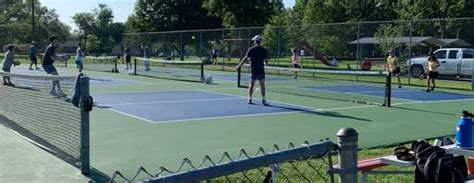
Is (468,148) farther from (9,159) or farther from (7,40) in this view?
(7,40)

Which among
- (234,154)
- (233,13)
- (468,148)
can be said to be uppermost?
(233,13)

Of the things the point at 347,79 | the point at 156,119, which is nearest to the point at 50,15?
the point at 347,79

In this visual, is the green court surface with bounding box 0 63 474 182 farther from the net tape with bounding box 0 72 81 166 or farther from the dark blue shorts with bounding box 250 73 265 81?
the dark blue shorts with bounding box 250 73 265 81

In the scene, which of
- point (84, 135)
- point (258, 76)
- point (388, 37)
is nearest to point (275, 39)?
point (388, 37)

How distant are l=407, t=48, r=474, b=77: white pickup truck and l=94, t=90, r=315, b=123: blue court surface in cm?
1287

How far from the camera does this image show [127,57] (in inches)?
1405

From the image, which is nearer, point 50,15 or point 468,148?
point 468,148

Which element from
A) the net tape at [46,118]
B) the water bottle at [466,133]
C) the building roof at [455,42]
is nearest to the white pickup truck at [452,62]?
the building roof at [455,42]

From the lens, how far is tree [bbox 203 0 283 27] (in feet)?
151

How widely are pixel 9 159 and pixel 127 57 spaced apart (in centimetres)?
2879

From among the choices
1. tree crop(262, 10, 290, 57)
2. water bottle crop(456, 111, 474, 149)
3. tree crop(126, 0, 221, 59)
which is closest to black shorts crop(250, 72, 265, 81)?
water bottle crop(456, 111, 474, 149)

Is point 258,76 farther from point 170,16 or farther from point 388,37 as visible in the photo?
point 170,16

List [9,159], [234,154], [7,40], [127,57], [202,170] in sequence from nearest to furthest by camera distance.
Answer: [202,170] < [9,159] < [234,154] < [127,57] < [7,40]

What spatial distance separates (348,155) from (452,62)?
25423mm
